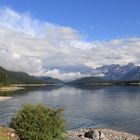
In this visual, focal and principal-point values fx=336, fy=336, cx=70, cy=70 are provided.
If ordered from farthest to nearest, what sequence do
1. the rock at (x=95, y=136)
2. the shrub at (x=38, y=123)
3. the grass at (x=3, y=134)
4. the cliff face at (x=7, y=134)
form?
the rock at (x=95, y=136), the shrub at (x=38, y=123), the cliff face at (x=7, y=134), the grass at (x=3, y=134)

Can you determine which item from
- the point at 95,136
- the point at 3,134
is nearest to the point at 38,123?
the point at 3,134

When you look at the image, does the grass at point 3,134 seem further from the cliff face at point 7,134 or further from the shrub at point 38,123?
the shrub at point 38,123

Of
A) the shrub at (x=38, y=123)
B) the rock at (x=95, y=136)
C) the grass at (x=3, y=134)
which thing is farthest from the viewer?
the rock at (x=95, y=136)

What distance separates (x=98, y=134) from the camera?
62406 millimetres

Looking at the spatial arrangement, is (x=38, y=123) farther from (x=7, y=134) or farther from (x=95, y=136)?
(x=95, y=136)

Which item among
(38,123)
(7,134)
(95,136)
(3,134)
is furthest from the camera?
(95,136)

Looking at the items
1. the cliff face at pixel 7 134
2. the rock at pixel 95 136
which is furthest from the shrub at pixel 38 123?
the rock at pixel 95 136

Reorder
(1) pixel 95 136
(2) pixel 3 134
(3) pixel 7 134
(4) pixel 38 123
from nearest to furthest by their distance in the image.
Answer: (2) pixel 3 134
(3) pixel 7 134
(4) pixel 38 123
(1) pixel 95 136

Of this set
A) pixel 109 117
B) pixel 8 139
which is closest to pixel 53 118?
pixel 8 139

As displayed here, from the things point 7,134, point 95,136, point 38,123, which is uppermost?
point 38,123

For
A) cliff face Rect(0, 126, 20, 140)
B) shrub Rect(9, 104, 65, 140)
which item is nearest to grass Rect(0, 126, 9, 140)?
cliff face Rect(0, 126, 20, 140)

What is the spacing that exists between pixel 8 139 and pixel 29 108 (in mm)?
6589

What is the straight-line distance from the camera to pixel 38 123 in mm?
39719

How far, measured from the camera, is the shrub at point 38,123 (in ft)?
128
